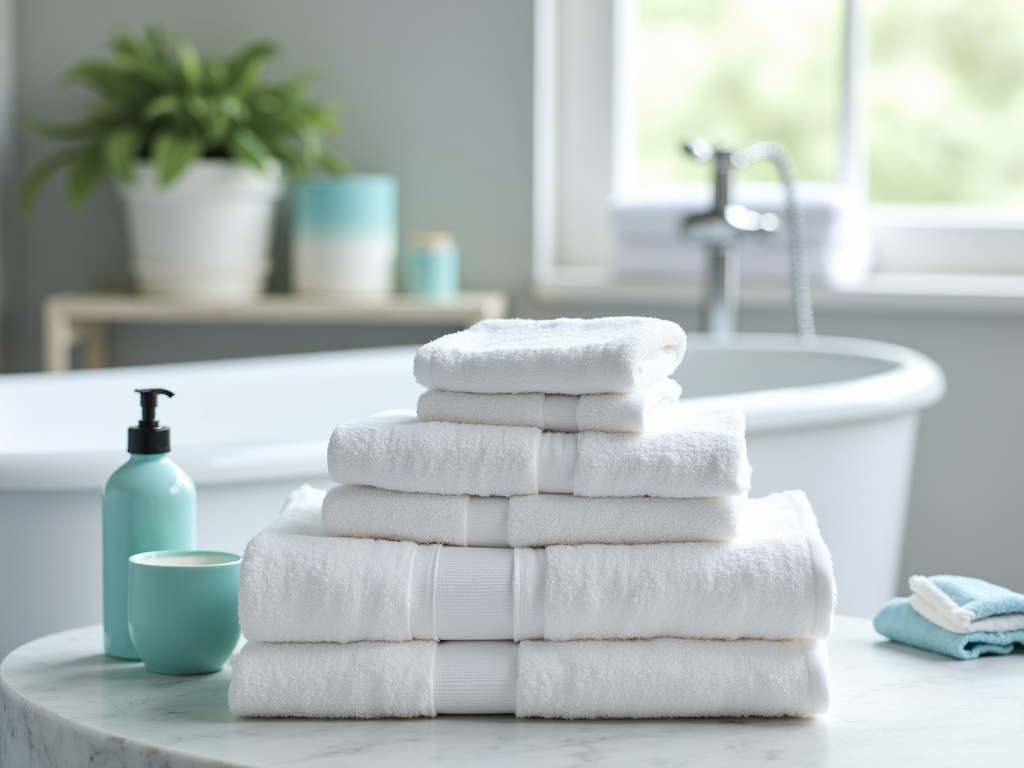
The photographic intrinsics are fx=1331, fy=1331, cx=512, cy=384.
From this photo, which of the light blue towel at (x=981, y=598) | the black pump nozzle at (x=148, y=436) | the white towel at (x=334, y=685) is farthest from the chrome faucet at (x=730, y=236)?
the white towel at (x=334, y=685)

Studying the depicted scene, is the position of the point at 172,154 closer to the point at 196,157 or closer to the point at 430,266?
the point at 196,157

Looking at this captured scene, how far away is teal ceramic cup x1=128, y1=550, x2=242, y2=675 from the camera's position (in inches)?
28.9

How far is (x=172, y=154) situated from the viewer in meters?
2.25

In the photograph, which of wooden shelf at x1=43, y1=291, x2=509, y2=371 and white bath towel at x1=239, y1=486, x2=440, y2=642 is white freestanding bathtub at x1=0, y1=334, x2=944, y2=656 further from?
white bath towel at x1=239, y1=486, x2=440, y2=642

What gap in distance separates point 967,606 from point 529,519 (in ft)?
0.97

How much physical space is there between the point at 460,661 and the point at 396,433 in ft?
0.40

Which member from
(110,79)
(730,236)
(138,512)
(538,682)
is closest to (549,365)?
(538,682)

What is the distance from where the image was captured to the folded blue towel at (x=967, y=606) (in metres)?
0.80

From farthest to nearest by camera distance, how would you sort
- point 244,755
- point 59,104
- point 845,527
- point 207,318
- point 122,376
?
point 59,104, point 207,318, point 122,376, point 845,527, point 244,755

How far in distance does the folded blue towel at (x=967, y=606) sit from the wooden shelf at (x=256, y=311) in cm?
155

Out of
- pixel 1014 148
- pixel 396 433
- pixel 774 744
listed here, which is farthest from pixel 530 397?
pixel 1014 148

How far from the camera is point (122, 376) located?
1.92m

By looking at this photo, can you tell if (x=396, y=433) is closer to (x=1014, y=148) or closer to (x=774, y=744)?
(x=774, y=744)

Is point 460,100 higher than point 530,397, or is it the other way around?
point 460,100
